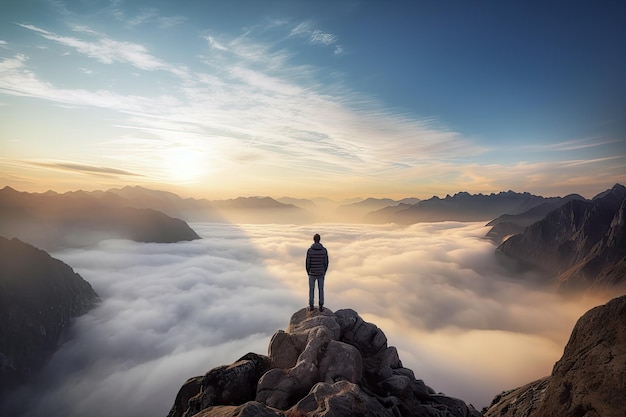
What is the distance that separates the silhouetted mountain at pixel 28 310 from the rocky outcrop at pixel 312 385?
202 meters

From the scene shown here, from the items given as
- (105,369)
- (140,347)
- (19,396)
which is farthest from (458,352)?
(19,396)

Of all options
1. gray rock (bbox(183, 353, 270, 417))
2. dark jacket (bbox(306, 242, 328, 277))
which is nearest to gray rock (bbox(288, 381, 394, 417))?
gray rock (bbox(183, 353, 270, 417))

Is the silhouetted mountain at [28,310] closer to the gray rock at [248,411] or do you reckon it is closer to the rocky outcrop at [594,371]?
the gray rock at [248,411]

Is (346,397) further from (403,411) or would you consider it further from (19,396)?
(19,396)

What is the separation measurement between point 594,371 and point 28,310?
226748 mm

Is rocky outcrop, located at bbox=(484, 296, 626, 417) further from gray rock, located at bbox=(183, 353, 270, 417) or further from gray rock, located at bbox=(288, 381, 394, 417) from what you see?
gray rock, located at bbox=(183, 353, 270, 417)

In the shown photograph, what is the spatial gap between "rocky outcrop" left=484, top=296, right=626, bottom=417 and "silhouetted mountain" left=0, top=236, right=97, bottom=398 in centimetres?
21804

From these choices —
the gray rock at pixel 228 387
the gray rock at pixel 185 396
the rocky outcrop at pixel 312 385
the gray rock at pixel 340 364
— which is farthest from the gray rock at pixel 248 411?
the gray rock at pixel 185 396

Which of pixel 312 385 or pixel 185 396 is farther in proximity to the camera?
pixel 185 396

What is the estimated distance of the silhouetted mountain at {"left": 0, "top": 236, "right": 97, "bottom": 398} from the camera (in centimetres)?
14875

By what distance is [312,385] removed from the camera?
607 inches

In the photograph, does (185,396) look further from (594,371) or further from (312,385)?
(594,371)

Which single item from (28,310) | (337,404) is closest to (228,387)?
(337,404)

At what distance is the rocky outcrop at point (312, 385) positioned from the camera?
12.6 metres
